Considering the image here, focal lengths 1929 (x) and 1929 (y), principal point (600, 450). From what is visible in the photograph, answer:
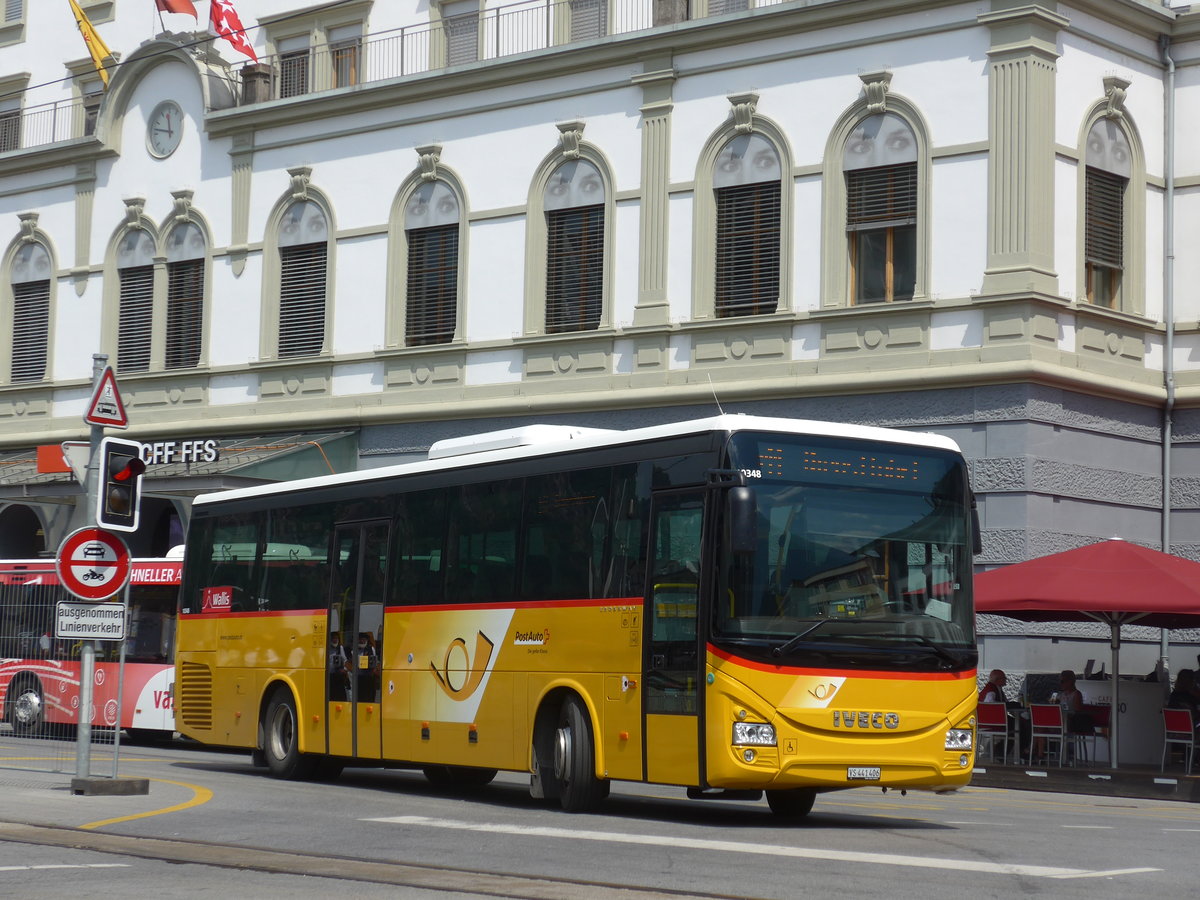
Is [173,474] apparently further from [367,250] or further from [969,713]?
[969,713]

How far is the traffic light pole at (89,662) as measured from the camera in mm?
16406

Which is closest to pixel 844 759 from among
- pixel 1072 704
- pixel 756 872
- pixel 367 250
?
pixel 756 872

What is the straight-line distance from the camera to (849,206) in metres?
26.7

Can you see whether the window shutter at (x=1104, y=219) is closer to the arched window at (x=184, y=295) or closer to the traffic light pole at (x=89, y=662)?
the traffic light pole at (x=89, y=662)

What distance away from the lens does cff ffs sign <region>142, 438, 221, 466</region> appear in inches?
1303

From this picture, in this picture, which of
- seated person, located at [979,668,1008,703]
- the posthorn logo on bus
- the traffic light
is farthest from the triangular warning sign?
seated person, located at [979,668,1008,703]

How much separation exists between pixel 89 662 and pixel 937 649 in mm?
7207

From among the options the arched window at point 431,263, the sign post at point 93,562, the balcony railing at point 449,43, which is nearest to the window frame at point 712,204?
the balcony railing at point 449,43

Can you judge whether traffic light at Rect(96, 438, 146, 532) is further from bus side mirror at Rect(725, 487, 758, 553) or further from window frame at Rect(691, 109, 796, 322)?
window frame at Rect(691, 109, 796, 322)

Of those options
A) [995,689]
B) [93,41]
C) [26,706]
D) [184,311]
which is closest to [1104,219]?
[995,689]

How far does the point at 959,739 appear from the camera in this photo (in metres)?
14.5

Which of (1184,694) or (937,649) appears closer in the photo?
(937,649)

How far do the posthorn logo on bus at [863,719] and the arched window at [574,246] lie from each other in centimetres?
1559

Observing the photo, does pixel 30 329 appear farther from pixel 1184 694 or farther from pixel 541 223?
pixel 1184 694
